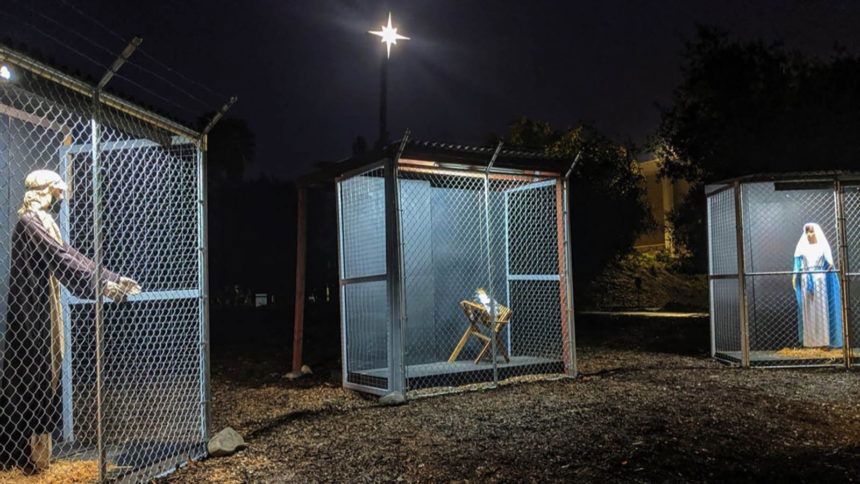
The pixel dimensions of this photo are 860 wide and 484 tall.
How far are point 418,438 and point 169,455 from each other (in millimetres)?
2012

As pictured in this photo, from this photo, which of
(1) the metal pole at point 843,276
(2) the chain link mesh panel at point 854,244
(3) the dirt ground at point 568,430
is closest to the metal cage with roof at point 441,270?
(3) the dirt ground at point 568,430

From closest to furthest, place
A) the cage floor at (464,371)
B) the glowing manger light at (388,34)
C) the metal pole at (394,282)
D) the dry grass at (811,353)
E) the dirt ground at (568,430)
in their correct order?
1. the dirt ground at (568,430)
2. the metal pole at (394,282)
3. the cage floor at (464,371)
4. the dry grass at (811,353)
5. the glowing manger light at (388,34)

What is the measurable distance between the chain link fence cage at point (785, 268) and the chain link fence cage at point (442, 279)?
2.59 metres

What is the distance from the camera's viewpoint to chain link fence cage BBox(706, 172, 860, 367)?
30.3 feet

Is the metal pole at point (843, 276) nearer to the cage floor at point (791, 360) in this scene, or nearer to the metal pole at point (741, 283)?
the cage floor at point (791, 360)

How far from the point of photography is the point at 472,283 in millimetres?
9992

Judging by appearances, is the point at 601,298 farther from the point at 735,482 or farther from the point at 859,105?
the point at 735,482

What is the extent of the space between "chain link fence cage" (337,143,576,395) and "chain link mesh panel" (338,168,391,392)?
0.04ft

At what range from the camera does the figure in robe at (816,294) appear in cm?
1012

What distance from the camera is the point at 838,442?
17.6 feet

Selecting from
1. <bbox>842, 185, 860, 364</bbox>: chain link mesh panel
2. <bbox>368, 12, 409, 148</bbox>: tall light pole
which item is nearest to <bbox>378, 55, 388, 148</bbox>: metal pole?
<bbox>368, 12, 409, 148</bbox>: tall light pole

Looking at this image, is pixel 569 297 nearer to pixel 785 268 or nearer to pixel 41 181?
pixel 785 268

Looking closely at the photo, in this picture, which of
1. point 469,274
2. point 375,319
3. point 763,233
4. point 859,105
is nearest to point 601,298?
point 859,105

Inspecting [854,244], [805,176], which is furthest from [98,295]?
[854,244]
